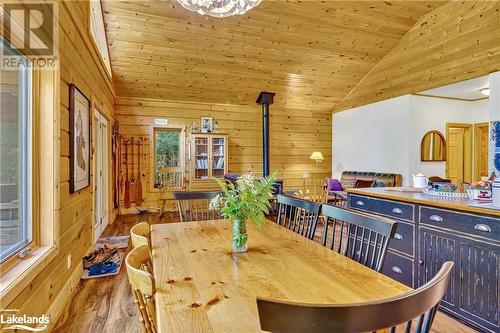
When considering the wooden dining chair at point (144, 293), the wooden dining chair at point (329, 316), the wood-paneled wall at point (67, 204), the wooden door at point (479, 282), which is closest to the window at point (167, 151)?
the wood-paneled wall at point (67, 204)

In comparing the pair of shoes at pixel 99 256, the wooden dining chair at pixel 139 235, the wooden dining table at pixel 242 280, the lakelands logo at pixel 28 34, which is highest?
the lakelands logo at pixel 28 34

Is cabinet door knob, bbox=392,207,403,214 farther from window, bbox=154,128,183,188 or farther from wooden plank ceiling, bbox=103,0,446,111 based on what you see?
window, bbox=154,128,183,188

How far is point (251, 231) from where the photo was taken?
74.2 inches

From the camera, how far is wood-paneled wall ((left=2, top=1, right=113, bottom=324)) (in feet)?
6.15

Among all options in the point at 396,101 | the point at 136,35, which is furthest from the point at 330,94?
the point at 136,35

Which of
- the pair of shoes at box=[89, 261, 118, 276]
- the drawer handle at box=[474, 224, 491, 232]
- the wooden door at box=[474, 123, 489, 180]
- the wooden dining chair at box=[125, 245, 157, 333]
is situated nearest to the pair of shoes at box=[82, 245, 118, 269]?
the pair of shoes at box=[89, 261, 118, 276]

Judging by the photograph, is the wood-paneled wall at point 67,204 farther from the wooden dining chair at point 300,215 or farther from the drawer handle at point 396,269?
the drawer handle at point 396,269

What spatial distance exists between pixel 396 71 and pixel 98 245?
240 inches

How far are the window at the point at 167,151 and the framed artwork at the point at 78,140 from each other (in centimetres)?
329

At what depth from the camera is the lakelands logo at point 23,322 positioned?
146 centimetres

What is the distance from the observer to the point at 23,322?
1647mm

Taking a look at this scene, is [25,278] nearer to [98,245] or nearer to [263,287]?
[263,287]

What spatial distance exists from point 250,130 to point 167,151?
216cm

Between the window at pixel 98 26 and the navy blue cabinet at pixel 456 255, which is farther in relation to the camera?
the window at pixel 98 26
